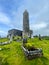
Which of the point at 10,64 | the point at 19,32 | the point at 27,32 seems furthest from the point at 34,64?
the point at 19,32

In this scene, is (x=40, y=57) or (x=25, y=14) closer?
(x=40, y=57)

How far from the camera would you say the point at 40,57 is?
33906 mm

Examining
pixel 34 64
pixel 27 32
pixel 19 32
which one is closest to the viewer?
pixel 34 64

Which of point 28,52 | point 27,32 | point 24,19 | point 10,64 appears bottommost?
point 10,64

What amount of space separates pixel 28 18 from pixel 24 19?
12.4 ft

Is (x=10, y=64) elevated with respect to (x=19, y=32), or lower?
lower

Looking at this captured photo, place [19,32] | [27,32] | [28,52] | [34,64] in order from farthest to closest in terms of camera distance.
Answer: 1. [19,32]
2. [27,32]
3. [28,52]
4. [34,64]

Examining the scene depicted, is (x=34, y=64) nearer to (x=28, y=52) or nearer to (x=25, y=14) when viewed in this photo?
(x=28, y=52)

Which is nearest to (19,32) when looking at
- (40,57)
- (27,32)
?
(27,32)

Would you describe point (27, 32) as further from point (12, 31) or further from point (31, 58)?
point (31, 58)

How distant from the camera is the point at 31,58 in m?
33.0

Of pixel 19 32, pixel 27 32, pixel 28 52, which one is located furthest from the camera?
pixel 19 32

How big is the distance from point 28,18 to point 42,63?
81051 millimetres

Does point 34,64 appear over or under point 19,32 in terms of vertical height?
under
